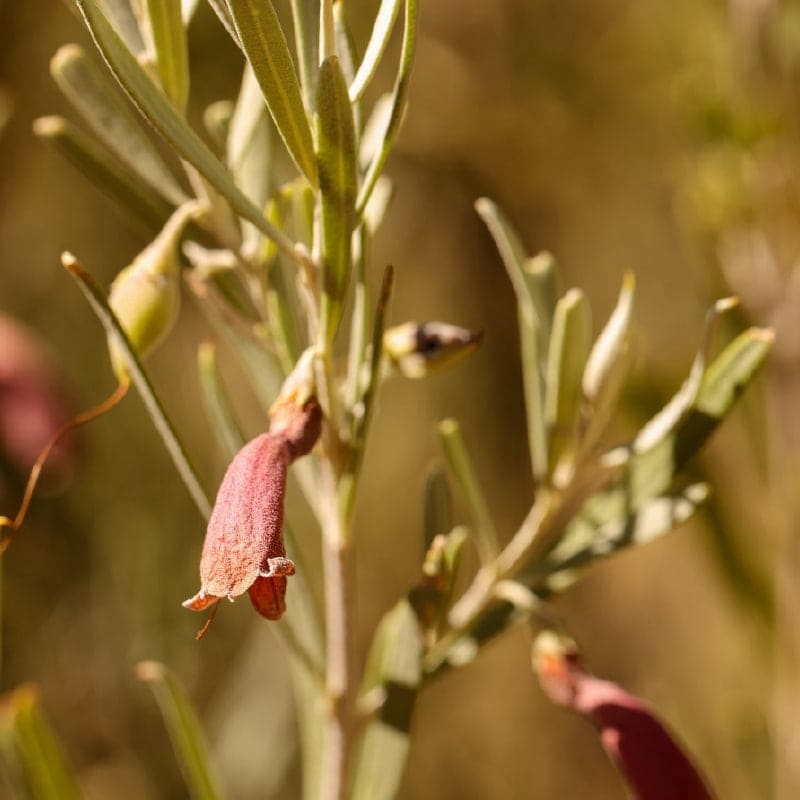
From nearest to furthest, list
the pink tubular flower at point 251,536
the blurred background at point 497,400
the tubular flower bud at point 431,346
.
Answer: the pink tubular flower at point 251,536, the tubular flower bud at point 431,346, the blurred background at point 497,400

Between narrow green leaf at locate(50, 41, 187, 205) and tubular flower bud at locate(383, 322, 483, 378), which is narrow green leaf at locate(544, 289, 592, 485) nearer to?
tubular flower bud at locate(383, 322, 483, 378)

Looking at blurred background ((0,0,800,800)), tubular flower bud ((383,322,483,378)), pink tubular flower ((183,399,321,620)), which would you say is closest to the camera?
pink tubular flower ((183,399,321,620))

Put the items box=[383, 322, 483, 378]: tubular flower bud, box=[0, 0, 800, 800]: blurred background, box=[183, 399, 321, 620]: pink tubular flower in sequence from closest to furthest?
box=[183, 399, 321, 620]: pink tubular flower → box=[383, 322, 483, 378]: tubular flower bud → box=[0, 0, 800, 800]: blurred background

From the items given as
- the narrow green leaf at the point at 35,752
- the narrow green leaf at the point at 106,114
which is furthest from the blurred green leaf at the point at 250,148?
the narrow green leaf at the point at 35,752

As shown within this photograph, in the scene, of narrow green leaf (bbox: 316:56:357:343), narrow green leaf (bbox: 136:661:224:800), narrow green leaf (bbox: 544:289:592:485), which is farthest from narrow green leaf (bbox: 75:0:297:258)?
narrow green leaf (bbox: 136:661:224:800)

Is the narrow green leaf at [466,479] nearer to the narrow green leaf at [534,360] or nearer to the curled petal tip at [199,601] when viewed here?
the narrow green leaf at [534,360]

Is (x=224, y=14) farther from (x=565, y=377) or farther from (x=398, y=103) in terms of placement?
(x=565, y=377)
